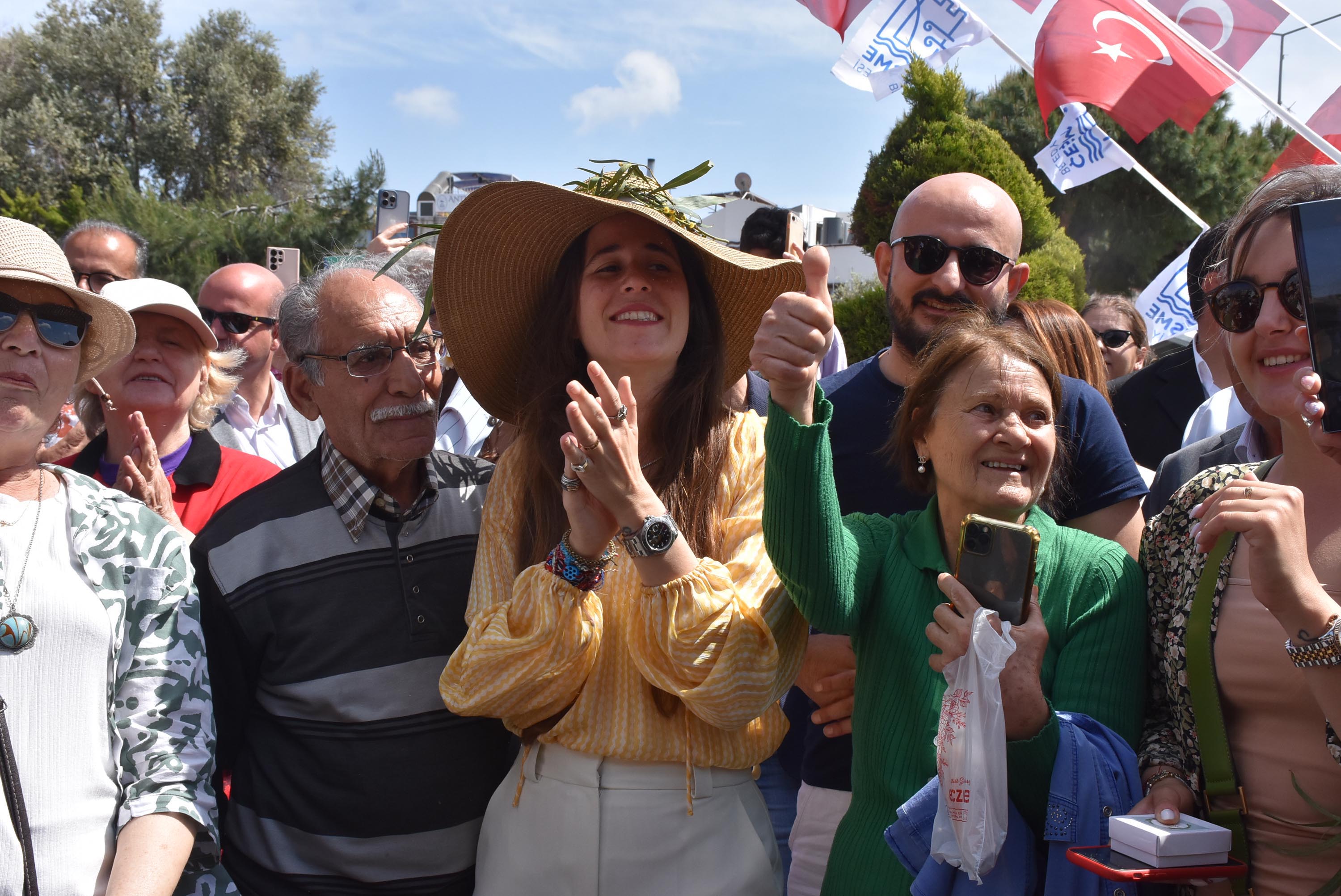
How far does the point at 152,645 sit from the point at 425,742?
630 millimetres

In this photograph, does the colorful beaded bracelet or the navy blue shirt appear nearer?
the colorful beaded bracelet

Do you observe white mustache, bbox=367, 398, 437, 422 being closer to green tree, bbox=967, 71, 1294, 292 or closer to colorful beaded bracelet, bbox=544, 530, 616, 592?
colorful beaded bracelet, bbox=544, 530, 616, 592

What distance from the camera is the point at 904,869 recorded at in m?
1.97

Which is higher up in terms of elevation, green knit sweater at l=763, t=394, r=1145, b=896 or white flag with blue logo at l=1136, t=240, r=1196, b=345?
white flag with blue logo at l=1136, t=240, r=1196, b=345

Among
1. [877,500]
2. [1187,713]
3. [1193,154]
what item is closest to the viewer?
[1187,713]

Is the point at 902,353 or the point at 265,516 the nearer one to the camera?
the point at 265,516

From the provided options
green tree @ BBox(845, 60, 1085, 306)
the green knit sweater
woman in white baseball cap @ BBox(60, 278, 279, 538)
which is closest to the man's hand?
the green knit sweater

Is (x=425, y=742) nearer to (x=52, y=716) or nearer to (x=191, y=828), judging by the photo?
(x=191, y=828)

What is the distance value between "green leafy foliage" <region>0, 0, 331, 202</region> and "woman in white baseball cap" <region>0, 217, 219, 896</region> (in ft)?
103

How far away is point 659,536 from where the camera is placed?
1985 mm

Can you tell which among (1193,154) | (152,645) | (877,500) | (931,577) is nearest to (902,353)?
(877,500)

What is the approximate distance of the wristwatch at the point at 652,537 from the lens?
6.50 feet

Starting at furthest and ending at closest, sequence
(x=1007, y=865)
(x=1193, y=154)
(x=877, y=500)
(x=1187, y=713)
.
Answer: (x=1193, y=154) → (x=877, y=500) → (x=1187, y=713) → (x=1007, y=865)

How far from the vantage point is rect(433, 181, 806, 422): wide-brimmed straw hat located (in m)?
2.57
